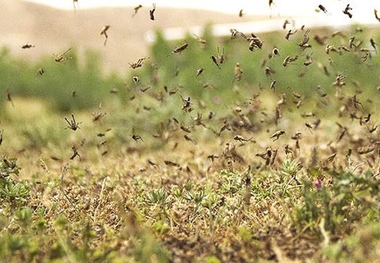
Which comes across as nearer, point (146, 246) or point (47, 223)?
point (146, 246)

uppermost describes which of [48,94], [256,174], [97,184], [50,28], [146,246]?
[146,246]

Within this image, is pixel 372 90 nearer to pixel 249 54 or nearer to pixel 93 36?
pixel 249 54

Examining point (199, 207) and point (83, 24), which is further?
point (83, 24)

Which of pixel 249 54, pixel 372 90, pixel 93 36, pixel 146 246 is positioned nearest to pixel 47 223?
pixel 146 246

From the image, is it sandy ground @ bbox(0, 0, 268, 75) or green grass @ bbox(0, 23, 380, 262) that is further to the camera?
sandy ground @ bbox(0, 0, 268, 75)

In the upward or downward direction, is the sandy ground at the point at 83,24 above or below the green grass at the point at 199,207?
below

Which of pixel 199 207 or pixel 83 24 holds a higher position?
pixel 199 207

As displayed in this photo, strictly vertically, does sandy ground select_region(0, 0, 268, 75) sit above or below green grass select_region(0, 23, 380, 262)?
below

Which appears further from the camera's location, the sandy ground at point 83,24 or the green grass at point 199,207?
the sandy ground at point 83,24
